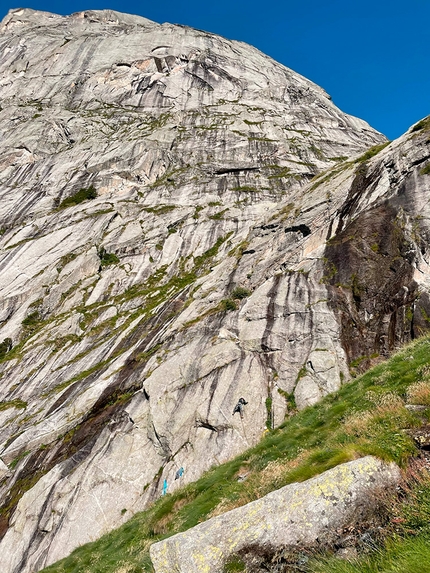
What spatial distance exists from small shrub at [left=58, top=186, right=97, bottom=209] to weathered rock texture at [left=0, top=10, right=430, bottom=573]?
1087 millimetres

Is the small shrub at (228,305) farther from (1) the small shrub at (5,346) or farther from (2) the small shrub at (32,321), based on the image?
(1) the small shrub at (5,346)

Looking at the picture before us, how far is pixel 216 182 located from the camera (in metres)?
73.4

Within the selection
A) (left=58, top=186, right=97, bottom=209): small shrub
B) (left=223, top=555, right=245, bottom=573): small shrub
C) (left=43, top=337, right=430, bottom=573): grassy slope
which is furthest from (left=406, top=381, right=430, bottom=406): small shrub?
(left=58, top=186, right=97, bottom=209): small shrub

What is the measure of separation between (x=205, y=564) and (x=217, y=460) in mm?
15243

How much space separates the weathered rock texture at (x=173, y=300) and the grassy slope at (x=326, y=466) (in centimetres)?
635

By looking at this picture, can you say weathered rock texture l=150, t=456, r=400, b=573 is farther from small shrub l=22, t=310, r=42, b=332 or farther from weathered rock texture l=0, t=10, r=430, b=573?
small shrub l=22, t=310, r=42, b=332

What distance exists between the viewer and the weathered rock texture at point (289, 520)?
5617 millimetres

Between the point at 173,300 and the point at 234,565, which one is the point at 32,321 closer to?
the point at 173,300

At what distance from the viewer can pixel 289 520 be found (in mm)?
5898

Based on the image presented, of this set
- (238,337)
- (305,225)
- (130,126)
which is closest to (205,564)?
(238,337)

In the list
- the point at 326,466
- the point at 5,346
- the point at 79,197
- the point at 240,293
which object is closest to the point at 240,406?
the point at 240,293

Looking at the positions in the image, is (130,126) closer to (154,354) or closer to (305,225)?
(305,225)

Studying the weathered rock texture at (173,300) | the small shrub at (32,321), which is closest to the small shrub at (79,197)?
the weathered rock texture at (173,300)

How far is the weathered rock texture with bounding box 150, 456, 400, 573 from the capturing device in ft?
18.4
